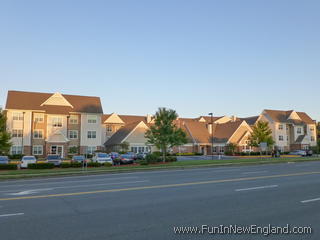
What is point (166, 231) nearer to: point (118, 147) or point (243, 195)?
point (243, 195)

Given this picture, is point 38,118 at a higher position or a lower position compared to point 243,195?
higher

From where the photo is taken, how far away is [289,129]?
246 feet

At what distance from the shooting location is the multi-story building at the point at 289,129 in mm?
71500

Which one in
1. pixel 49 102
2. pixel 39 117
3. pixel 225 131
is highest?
pixel 49 102

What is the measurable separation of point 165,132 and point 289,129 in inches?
2063

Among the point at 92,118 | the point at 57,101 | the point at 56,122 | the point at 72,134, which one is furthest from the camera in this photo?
the point at 92,118

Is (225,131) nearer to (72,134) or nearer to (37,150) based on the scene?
(72,134)

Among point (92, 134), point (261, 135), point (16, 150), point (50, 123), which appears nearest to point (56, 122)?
point (50, 123)

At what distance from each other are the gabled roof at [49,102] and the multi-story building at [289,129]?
44.3 m

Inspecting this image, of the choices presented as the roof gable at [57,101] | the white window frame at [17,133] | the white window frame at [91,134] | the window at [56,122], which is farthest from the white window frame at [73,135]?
the white window frame at [17,133]

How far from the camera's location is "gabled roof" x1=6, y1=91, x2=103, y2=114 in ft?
157

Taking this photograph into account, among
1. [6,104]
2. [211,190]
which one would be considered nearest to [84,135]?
[6,104]

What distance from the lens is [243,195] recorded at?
998cm

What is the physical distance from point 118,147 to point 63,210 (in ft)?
159
